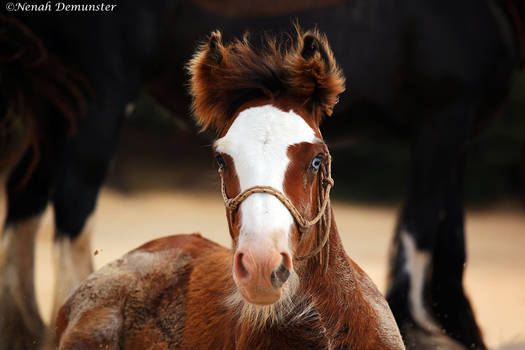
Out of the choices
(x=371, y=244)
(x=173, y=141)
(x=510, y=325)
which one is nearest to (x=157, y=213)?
(x=173, y=141)

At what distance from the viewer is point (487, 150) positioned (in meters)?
11.0

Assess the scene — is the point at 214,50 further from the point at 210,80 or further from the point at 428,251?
the point at 428,251

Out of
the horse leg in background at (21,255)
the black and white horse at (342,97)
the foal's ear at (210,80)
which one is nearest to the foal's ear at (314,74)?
the foal's ear at (210,80)

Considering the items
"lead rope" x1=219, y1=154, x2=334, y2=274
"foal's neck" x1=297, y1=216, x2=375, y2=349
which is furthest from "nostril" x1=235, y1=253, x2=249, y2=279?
"foal's neck" x1=297, y1=216, x2=375, y2=349

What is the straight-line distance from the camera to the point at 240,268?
5.49 ft

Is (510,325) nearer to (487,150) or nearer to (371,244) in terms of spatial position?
(371,244)

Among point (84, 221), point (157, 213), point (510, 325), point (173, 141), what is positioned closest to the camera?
point (84, 221)

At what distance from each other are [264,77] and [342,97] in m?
1.44

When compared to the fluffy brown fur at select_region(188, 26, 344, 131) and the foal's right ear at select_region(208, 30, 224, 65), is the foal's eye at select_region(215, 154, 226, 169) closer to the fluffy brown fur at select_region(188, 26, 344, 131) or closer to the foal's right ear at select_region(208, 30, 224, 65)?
the fluffy brown fur at select_region(188, 26, 344, 131)

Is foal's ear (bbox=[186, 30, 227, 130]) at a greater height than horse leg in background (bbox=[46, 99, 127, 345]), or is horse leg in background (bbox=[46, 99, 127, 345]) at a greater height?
foal's ear (bbox=[186, 30, 227, 130])

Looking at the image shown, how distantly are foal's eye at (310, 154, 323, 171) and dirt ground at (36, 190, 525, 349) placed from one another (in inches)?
115

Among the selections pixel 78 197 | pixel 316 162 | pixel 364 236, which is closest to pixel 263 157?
pixel 316 162

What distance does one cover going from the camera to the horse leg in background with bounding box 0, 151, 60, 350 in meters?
3.36

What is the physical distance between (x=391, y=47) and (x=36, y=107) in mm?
1766
